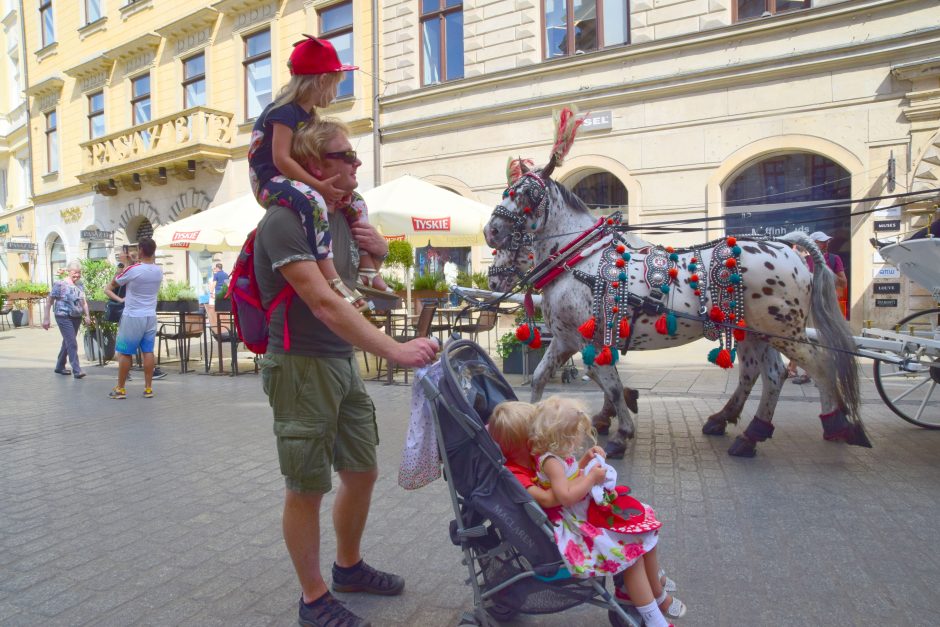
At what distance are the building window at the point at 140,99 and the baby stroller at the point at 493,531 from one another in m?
23.4

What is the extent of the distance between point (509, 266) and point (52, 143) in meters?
28.4

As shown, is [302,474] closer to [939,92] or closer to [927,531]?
[927,531]

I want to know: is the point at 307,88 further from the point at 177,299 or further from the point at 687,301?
the point at 177,299

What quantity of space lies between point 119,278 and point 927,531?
803cm

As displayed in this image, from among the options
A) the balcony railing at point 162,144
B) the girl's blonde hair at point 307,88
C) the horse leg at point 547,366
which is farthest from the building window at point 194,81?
the girl's blonde hair at point 307,88

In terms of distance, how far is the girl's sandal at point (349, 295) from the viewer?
226 cm

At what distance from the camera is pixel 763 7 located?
11117 mm

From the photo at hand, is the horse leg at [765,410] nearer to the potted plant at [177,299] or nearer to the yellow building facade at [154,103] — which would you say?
the potted plant at [177,299]

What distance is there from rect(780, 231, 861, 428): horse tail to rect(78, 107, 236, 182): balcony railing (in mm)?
17767

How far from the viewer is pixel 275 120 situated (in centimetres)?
229

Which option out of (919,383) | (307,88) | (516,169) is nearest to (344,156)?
(307,88)

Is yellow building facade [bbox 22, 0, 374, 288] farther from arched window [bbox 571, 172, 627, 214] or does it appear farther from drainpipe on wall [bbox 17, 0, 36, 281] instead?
arched window [bbox 571, 172, 627, 214]

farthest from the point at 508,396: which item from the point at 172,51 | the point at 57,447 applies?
the point at 172,51

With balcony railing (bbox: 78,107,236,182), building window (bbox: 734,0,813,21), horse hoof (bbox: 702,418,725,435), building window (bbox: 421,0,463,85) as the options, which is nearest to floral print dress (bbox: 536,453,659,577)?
horse hoof (bbox: 702,418,725,435)
